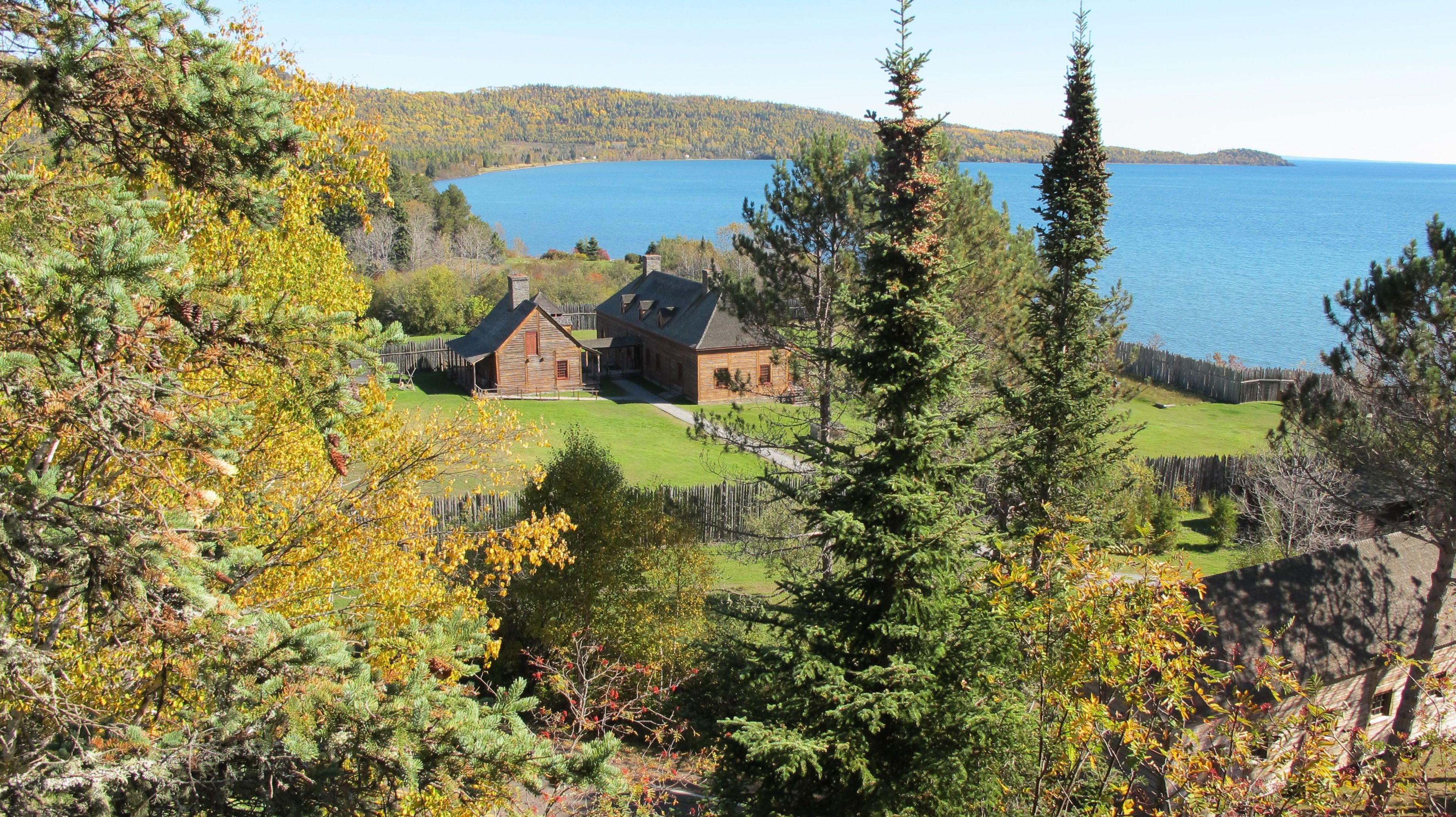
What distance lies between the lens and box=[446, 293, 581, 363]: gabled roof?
4584cm

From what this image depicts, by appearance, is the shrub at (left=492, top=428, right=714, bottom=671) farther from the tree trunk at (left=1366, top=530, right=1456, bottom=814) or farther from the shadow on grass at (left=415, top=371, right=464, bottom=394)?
the shadow on grass at (left=415, top=371, right=464, bottom=394)

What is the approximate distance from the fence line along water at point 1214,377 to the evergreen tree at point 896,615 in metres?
37.0

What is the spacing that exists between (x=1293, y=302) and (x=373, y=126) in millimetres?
85943

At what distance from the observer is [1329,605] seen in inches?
706

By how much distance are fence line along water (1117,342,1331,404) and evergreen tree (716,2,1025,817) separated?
37.0m

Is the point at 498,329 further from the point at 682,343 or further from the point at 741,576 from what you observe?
the point at 741,576

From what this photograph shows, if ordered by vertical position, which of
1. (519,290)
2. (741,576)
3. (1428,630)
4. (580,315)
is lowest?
(741,576)

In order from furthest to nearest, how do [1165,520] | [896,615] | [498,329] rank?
[498,329]
[1165,520]
[896,615]

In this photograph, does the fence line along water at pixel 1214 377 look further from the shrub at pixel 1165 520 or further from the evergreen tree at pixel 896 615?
the evergreen tree at pixel 896 615

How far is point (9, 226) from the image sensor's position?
6.35 meters

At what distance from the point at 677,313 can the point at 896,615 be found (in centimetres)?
3787

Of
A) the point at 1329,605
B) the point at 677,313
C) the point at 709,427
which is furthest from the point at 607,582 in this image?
the point at 677,313

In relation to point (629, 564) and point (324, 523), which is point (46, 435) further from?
point (629, 564)

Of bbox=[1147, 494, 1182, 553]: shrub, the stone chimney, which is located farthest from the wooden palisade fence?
the stone chimney
